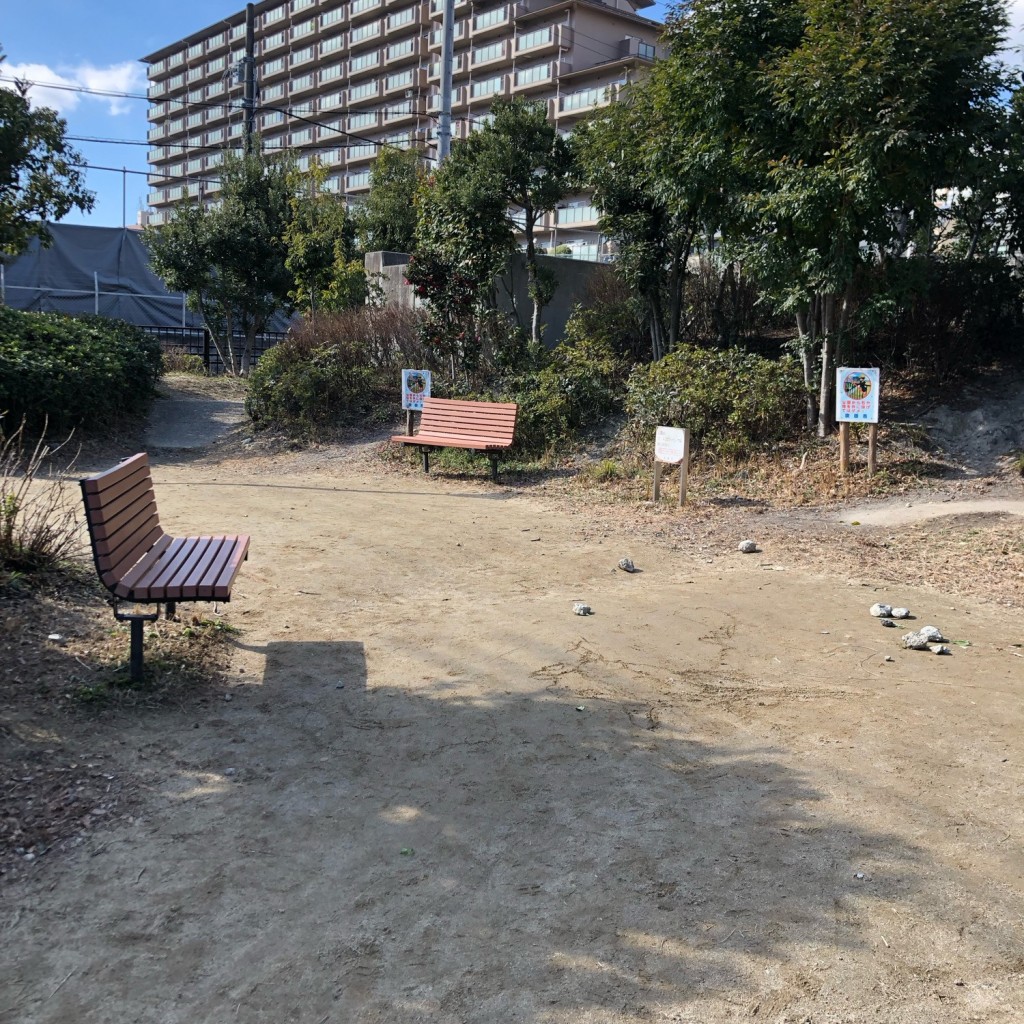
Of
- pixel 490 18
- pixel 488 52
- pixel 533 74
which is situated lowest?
pixel 533 74

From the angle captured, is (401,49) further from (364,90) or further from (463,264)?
(463,264)

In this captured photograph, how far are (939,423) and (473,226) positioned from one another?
806cm

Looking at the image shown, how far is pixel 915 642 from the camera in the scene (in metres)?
5.42

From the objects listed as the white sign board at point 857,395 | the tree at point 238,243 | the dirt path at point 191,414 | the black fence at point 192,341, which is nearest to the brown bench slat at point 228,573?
the white sign board at point 857,395

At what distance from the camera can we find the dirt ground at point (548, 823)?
2494 millimetres

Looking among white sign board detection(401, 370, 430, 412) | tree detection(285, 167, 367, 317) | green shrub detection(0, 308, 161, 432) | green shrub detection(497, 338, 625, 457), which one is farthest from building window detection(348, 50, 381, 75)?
white sign board detection(401, 370, 430, 412)

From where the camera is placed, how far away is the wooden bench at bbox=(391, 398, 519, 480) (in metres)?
11.6

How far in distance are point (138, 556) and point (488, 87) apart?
202ft

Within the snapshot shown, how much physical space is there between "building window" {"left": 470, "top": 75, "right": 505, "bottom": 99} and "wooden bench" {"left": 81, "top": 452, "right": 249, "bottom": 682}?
59.7 meters

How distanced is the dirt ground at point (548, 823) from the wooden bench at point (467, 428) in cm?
527

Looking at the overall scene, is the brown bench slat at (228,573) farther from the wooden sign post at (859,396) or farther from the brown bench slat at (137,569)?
the wooden sign post at (859,396)

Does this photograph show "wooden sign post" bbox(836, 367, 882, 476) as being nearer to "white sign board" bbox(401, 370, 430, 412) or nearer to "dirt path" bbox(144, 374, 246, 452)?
"white sign board" bbox(401, 370, 430, 412)

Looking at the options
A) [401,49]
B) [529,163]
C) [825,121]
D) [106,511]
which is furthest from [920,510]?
[401,49]

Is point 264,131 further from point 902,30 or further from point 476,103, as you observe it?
point 902,30
